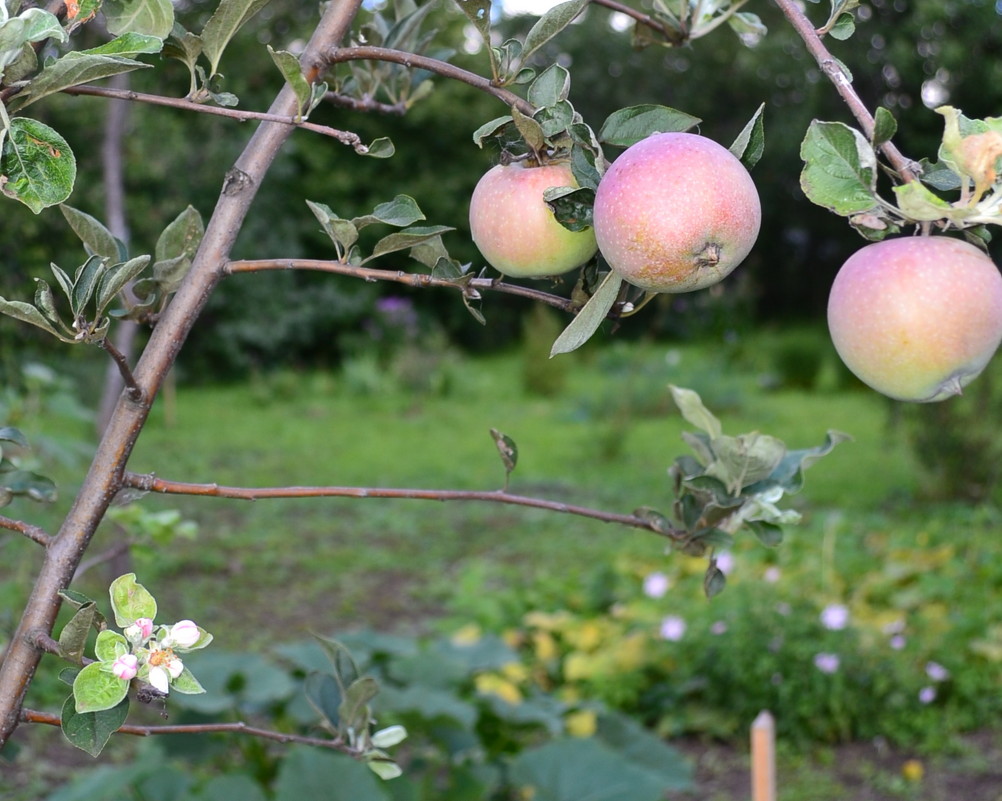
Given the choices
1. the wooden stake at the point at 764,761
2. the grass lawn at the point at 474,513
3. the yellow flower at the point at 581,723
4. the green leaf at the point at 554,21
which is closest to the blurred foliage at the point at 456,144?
the grass lawn at the point at 474,513

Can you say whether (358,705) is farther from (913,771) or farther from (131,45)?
(913,771)

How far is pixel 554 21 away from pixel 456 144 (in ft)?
31.8

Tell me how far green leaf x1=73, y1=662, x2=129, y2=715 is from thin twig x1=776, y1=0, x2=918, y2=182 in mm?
437

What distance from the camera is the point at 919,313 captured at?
474 millimetres

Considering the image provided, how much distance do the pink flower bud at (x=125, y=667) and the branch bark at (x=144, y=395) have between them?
0.30 feet

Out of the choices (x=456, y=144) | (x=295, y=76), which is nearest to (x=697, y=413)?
(x=295, y=76)

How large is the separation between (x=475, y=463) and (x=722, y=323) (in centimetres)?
411

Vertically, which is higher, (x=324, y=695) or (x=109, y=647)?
(x=109, y=647)

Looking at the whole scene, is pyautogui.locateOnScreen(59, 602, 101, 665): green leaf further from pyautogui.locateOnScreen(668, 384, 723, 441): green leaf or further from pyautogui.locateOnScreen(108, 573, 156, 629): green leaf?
pyautogui.locateOnScreen(668, 384, 723, 441): green leaf

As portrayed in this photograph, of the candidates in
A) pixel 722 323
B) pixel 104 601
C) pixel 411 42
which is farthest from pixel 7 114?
pixel 722 323

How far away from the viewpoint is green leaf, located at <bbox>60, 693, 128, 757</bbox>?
512 mm

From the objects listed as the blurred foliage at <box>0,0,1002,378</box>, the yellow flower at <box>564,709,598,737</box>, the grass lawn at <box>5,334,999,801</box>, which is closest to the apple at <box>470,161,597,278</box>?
the grass lawn at <box>5,334,999,801</box>

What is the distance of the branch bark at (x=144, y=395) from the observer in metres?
0.58

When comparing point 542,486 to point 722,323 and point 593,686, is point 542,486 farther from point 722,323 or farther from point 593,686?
point 722,323
